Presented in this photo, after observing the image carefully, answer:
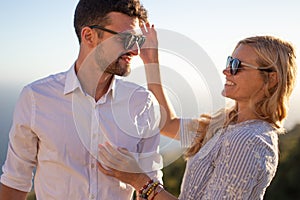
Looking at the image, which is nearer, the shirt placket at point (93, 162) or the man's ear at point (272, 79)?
the shirt placket at point (93, 162)

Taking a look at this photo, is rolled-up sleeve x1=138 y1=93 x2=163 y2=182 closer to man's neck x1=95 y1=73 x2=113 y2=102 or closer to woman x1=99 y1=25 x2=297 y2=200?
woman x1=99 y1=25 x2=297 y2=200

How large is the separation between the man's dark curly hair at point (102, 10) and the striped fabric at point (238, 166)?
0.78 meters

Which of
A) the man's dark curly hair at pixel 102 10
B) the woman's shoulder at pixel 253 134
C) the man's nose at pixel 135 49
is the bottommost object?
the woman's shoulder at pixel 253 134

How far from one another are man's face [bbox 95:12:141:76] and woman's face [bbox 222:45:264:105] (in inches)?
21.3

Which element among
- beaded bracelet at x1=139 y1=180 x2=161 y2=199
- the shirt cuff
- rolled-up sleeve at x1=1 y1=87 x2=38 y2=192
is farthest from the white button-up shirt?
the shirt cuff

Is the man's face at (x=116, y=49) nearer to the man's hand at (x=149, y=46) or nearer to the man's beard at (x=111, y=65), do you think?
the man's beard at (x=111, y=65)

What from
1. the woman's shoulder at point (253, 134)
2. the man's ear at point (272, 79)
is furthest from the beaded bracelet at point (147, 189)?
the man's ear at point (272, 79)

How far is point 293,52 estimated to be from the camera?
2.49 m

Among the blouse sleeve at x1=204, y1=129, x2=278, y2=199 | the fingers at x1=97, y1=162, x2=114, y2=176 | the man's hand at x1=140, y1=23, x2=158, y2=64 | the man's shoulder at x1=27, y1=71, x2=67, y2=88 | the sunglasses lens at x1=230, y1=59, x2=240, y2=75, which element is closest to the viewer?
the blouse sleeve at x1=204, y1=129, x2=278, y2=199

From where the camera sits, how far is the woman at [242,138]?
2174mm

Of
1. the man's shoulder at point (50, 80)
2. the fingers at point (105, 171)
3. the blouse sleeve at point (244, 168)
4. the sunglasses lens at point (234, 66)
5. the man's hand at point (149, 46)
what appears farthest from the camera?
the man's hand at point (149, 46)

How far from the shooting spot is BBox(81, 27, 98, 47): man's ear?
8.11ft

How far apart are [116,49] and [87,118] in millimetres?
389

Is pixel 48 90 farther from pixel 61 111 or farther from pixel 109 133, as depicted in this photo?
pixel 109 133
